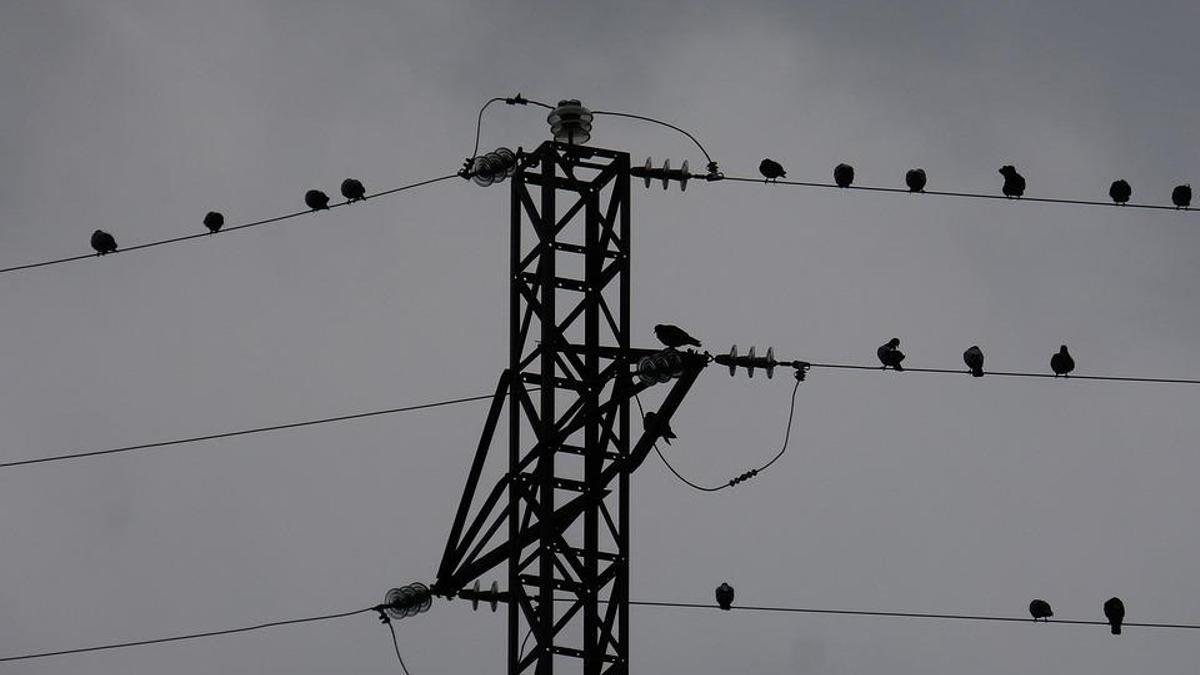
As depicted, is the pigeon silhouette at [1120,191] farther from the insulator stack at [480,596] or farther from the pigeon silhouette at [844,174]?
the insulator stack at [480,596]

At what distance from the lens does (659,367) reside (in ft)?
59.5

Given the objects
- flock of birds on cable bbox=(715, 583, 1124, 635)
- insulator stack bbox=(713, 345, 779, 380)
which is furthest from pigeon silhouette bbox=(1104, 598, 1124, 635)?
insulator stack bbox=(713, 345, 779, 380)

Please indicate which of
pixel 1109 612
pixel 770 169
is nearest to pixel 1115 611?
pixel 1109 612

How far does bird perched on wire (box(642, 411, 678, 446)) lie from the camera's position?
1841 centimetres

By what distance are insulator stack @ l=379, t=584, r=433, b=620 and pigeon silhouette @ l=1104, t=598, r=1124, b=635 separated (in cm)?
957

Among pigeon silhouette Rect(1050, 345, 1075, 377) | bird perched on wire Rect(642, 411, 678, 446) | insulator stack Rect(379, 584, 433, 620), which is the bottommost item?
insulator stack Rect(379, 584, 433, 620)

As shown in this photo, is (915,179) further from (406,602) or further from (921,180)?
(406,602)

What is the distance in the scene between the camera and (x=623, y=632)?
1780 cm

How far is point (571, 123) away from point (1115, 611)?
10.1 meters

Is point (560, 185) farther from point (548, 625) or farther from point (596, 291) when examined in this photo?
point (548, 625)

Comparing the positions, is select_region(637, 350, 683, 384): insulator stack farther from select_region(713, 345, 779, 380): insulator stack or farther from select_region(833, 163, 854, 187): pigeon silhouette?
select_region(833, 163, 854, 187): pigeon silhouette

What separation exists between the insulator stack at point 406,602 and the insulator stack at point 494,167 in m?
3.48

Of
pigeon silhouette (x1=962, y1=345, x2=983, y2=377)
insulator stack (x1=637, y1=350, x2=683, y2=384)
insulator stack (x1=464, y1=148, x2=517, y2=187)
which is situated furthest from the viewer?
pigeon silhouette (x1=962, y1=345, x2=983, y2=377)

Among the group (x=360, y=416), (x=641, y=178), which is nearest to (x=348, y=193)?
(x=360, y=416)
